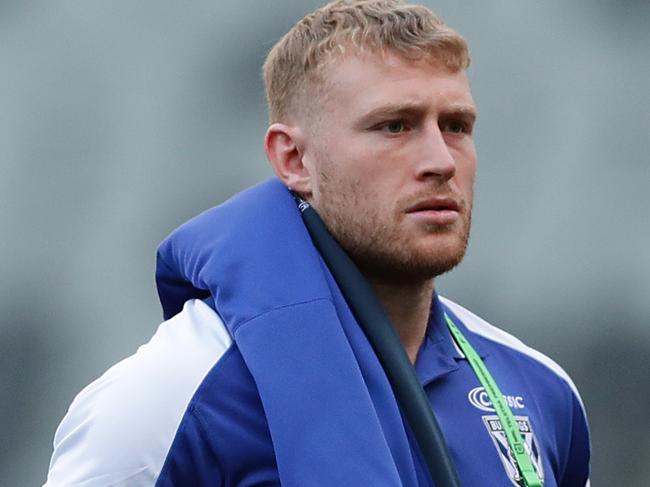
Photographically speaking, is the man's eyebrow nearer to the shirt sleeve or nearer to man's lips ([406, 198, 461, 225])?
man's lips ([406, 198, 461, 225])

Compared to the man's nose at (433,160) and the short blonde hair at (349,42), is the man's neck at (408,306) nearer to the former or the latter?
the man's nose at (433,160)

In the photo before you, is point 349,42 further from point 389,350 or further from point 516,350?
point 516,350

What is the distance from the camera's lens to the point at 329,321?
2.07 m

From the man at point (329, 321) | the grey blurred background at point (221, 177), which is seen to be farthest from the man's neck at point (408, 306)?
the grey blurred background at point (221, 177)

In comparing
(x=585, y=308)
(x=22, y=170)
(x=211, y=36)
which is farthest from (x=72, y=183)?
(x=585, y=308)

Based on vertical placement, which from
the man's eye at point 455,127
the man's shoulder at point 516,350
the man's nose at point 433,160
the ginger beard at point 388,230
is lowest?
the man's shoulder at point 516,350

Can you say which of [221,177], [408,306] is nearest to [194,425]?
[408,306]

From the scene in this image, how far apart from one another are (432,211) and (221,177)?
3.43m

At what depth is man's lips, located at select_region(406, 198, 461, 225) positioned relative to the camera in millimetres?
2139

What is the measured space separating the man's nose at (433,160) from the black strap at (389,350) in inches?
6.9

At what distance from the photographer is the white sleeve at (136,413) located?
1.98 meters

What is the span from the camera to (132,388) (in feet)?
6.61

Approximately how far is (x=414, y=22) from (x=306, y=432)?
26.3 inches

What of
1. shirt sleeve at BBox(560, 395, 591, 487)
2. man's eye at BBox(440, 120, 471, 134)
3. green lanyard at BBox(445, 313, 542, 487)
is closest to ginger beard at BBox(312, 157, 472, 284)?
man's eye at BBox(440, 120, 471, 134)
